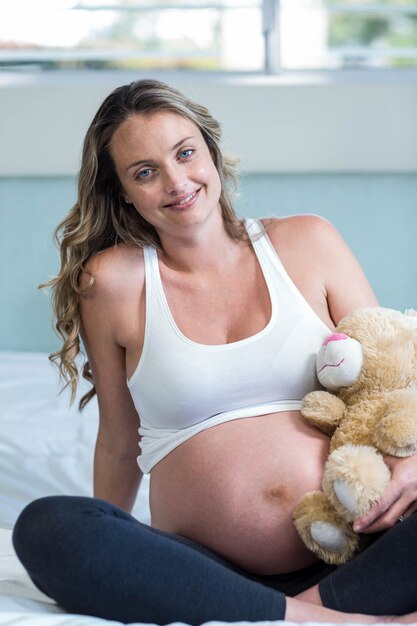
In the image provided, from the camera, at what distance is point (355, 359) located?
117cm

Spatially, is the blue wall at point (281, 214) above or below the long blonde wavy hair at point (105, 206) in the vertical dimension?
below

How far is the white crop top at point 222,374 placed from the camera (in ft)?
4.17

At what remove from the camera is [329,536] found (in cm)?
109

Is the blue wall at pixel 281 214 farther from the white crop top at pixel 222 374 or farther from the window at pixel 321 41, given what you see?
the white crop top at pixel 222 374

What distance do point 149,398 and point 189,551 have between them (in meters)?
0.34

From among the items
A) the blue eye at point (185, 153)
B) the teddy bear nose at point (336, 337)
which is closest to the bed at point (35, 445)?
the teddy bear nose at point (336, 337)

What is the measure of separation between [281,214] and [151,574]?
1.48 meters

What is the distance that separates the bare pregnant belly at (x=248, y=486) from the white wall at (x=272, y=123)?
1.20m

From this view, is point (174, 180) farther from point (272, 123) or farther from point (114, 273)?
point (272, 123)

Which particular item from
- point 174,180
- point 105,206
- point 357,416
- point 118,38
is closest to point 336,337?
point 357,416

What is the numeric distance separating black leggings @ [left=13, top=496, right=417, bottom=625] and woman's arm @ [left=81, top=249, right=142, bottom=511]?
0.40 meters

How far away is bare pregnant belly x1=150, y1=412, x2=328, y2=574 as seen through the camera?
1167 millimetres

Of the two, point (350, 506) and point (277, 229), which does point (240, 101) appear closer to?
point (277, 229)

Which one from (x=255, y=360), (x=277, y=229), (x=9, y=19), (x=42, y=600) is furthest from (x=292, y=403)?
(x=9, y=19)
